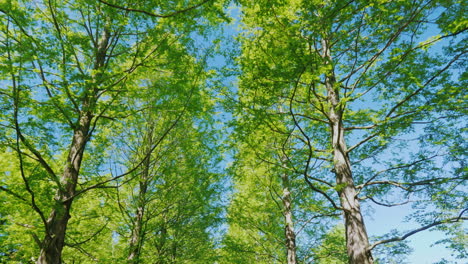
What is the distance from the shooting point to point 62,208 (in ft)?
12.3

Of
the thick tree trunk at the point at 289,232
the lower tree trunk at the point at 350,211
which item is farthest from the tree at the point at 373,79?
the thick tree trunk at the point at 289,232

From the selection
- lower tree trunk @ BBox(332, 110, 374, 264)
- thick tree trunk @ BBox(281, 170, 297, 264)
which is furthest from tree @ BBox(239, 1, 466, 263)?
thick tree trunk @ BBox(281, 170, 297, 264)

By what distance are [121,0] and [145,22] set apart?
1.73 feet

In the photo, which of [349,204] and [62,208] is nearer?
[62,208]

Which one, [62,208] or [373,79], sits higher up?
[373,79]

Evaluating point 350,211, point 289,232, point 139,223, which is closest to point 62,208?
point 139,223

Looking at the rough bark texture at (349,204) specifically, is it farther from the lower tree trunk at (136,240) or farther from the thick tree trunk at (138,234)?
the lower tree trunk at (136,240)

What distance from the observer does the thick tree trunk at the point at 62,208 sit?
3.73m

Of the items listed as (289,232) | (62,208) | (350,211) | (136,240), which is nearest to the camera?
(62,208)

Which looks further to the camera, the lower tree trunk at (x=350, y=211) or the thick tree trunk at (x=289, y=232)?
the thick tree trunk at (x=289, y=232)

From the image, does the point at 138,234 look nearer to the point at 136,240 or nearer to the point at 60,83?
the point at 136,240

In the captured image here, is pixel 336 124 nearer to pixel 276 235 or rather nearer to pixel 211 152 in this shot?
pixel 211 152

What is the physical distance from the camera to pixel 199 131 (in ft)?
27.3

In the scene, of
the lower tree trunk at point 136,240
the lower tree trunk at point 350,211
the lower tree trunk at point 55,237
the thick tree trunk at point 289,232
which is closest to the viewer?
the lower tree trunk at point 55,237
